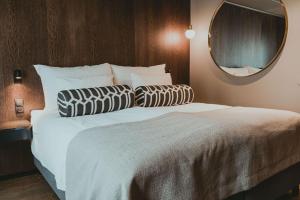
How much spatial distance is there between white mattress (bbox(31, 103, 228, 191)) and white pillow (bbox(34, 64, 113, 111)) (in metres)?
0.19

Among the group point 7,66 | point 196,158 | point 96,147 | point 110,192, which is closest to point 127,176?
point 110,192

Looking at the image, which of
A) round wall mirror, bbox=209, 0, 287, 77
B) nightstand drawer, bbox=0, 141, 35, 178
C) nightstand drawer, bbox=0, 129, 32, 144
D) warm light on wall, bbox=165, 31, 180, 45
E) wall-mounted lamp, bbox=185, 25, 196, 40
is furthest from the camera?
warm light on wall, bbox=165, 31, 180, 45

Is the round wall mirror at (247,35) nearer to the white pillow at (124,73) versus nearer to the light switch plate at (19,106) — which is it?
the white pillow at (124,73)

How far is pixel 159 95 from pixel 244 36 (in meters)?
1.34

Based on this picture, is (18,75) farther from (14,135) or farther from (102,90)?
(102,90)

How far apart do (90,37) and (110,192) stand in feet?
7.35

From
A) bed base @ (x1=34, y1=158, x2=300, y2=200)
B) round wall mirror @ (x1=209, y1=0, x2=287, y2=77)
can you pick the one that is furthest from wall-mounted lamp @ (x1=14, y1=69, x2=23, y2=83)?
round wall mirror @ (x1=209, y1=0, x2=287, y2=77)

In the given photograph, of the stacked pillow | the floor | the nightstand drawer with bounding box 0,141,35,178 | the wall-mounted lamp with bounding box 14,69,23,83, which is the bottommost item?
the floor

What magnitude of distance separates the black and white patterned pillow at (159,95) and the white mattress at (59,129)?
0.18 meters

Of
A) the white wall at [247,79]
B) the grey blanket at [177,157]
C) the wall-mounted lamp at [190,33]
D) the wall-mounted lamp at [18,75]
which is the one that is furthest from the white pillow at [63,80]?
the white wall at [247,79]

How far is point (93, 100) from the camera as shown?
2.38 metres

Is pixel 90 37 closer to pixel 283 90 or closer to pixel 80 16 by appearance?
pixel 80 16

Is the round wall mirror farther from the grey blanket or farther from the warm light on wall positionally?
the grey blanket

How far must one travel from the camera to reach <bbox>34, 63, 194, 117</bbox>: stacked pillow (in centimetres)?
233
